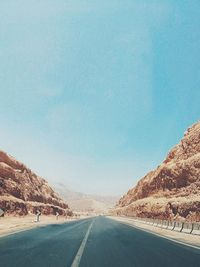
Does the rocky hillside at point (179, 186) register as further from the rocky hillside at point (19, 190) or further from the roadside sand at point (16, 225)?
the rocky hillside at point (19, 190)

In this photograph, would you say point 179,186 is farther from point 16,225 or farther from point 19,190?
point 16,225

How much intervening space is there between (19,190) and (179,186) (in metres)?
36.1

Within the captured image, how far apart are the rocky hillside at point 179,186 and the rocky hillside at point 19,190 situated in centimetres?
2503

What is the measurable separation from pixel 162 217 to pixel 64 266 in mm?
64971

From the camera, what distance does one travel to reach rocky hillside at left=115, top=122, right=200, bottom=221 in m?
67.4

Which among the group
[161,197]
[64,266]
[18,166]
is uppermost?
[18,166]

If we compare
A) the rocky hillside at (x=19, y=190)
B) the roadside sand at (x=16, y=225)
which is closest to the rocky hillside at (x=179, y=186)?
the roadside sand at (x=16, y=225)

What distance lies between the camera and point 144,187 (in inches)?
4053

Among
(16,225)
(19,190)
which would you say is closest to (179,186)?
(19,190)

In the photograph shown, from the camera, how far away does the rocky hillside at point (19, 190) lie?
267 feet

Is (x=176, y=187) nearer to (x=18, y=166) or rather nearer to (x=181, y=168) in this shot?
(x=181, y=168)

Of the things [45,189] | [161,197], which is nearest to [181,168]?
[161,197]

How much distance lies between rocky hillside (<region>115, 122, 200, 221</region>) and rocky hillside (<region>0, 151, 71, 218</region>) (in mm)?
25035

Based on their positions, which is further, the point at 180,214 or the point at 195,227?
the point at 180,214
